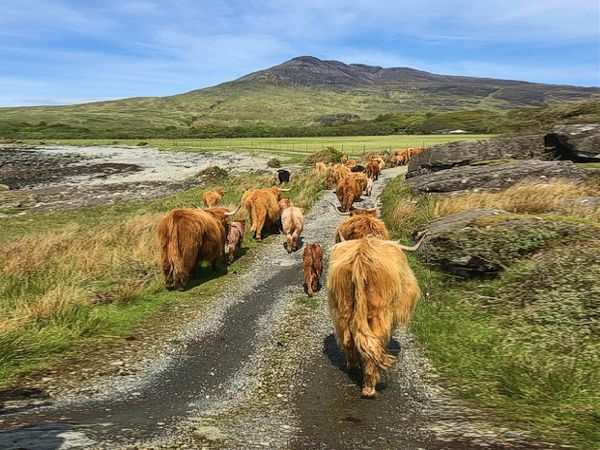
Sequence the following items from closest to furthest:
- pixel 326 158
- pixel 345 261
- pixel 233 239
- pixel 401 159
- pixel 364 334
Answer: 1. pixel 364 334
2. pixel 345 261
3. pixel 233 239
4. pixel 401 159
5. pixel 326 158

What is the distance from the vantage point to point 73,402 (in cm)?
557

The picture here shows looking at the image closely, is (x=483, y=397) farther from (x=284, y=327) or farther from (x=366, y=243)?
(x=284, y=327)

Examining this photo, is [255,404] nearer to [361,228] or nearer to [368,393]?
[368,393]

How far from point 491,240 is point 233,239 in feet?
22.4

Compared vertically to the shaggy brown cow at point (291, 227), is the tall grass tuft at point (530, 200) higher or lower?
higher

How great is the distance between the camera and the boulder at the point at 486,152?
20.4 m

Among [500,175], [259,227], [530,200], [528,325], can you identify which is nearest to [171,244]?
[259,227]

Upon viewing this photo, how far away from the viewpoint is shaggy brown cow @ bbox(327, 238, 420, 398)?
18.3 ft

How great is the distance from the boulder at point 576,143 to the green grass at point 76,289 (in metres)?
13.2

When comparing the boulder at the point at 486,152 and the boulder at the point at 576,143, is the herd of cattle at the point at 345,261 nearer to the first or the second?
the boulder at the point at 486,152

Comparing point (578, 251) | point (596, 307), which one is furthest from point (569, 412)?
point (578, 251)

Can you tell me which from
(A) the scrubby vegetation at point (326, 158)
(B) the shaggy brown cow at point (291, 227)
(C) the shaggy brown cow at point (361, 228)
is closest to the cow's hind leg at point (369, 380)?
(C) the shaggy brown cow at point (361, 228)

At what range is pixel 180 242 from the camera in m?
10.2

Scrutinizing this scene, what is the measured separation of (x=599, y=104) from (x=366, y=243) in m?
26.4
